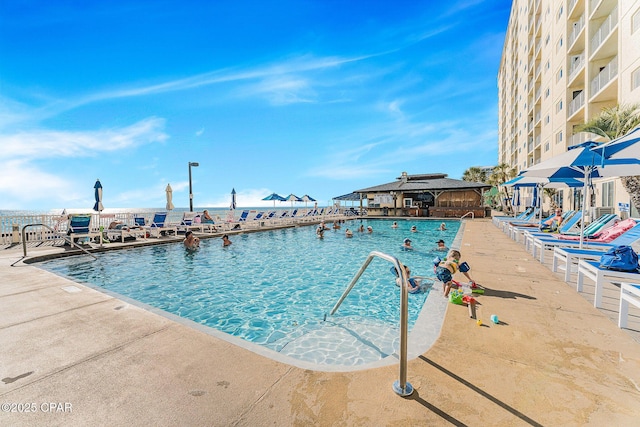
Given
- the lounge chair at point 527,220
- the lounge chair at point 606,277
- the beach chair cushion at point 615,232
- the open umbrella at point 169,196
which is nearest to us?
the lounge chair at point 606,277

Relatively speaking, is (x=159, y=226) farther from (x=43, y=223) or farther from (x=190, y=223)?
(x=43, y=223)

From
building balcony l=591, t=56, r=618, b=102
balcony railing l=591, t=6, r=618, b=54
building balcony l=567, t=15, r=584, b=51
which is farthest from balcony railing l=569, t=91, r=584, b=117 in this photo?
building balcony l=567, t=15, r=584, b=51

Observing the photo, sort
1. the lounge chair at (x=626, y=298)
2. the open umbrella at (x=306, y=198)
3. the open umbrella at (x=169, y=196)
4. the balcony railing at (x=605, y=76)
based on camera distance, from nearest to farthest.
Result: the lounge chair at (x=626, y=298)
the balcony railing at (x=605, y=76)
the open umbrella at (x=169, y=196)
the open umbrella at (x=306, y=198)

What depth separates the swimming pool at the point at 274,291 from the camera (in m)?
3.91

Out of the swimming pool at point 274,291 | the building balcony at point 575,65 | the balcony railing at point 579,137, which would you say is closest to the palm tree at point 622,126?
the balcony railing at point 579,137

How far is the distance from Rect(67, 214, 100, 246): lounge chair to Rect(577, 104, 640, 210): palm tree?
20.3 m

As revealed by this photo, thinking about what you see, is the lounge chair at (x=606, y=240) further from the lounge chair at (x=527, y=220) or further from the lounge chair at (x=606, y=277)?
the lounge chair at (x=527, y=220)

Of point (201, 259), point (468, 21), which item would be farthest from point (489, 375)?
point (468, 21)

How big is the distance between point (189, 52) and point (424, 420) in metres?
21.8

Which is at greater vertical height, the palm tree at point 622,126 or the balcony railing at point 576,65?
the balcony railing at point 576,65

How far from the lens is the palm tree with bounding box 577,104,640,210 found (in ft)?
31.8

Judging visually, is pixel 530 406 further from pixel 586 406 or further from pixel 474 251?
pixel 474 251

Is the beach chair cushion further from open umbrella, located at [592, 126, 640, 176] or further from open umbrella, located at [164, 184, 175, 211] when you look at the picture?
open umbrella, located at [164, 184, 175, 211]

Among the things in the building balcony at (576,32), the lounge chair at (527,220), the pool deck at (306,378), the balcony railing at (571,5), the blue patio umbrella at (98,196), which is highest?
the balcony railing at (571,5)
